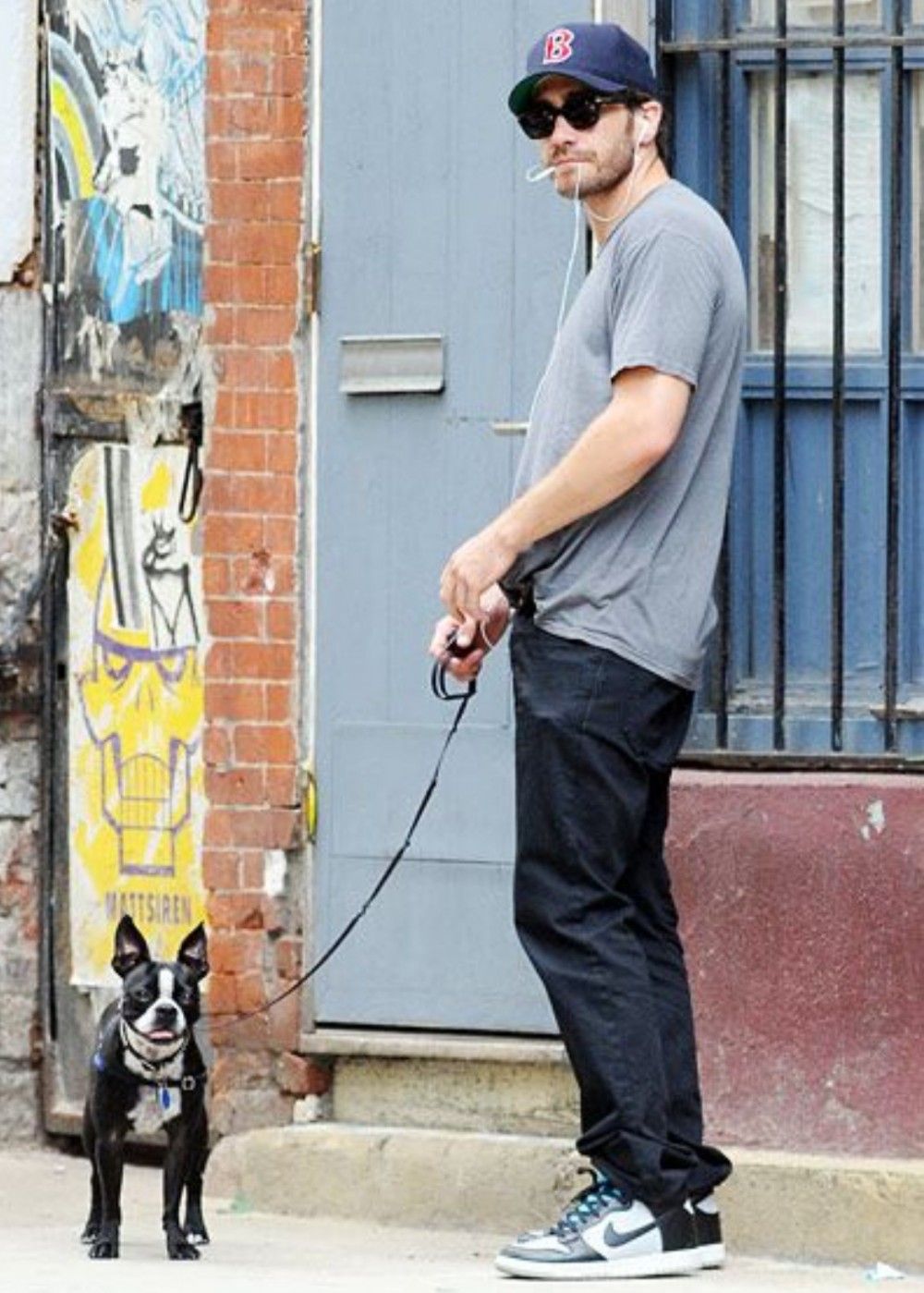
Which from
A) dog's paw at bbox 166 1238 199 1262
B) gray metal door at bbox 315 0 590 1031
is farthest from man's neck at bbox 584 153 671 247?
dog's paw at bbox 166 1238 199 1262

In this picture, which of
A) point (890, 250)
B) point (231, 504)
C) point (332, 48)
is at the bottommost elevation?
point (231, 504)

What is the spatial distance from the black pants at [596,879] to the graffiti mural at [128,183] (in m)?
2.16

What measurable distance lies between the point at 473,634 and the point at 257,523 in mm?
1598

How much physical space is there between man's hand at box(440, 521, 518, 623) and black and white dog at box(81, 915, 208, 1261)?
1263mm

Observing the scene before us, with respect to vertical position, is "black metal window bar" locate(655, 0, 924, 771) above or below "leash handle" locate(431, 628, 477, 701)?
above

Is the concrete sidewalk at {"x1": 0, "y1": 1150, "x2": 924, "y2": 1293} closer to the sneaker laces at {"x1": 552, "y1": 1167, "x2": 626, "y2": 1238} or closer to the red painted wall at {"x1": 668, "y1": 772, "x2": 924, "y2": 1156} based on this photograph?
the sneaker laces at {"x1": 552, "y1": 1167, "x2": 626, "y2": 1238}

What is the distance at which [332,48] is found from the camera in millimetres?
8102

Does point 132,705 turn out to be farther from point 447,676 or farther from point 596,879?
point 596,879

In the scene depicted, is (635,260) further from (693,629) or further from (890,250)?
(890,250)

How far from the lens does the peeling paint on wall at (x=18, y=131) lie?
347 inches

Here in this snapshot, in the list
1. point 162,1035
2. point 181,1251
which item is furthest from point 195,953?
point 181,1251

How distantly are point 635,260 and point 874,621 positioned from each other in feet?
4.48

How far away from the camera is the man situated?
6551 millimetres

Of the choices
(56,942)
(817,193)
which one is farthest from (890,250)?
(56,942)
